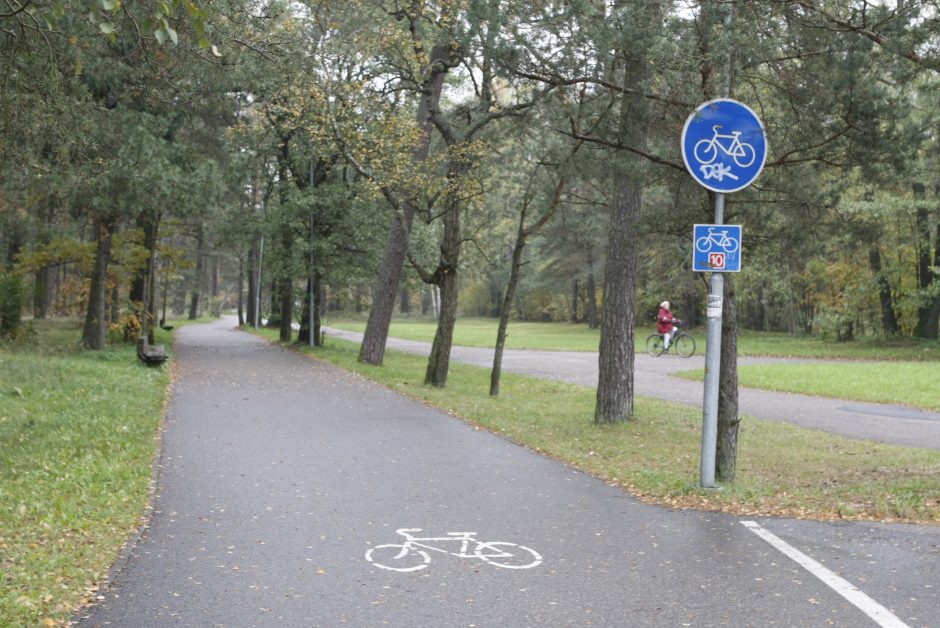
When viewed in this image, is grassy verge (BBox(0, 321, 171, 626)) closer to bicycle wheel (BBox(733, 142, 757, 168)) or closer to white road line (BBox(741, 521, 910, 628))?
white road line (BBox(741, 521, 910, 628))

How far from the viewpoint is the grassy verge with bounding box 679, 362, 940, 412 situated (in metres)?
17.1

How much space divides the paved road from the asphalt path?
6281mm

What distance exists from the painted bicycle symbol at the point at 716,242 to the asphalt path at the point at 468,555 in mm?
2200

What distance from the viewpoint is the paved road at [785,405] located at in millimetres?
12867

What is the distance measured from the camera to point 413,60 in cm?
1744

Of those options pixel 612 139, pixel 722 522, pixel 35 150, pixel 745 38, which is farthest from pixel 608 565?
pixel 35 150

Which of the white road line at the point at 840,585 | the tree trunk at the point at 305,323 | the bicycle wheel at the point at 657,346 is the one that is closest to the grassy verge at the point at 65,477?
the white road line at the point at 840,585

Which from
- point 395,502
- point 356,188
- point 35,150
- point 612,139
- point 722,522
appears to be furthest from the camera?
point 356,188

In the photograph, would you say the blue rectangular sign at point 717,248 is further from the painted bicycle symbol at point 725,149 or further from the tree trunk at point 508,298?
the tree trunk at point 508,298

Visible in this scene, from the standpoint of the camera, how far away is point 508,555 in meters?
5.54

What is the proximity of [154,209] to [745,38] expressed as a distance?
16.3m

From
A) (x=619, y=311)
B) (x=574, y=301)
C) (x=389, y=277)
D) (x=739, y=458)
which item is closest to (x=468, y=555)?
(x=739, y=458)

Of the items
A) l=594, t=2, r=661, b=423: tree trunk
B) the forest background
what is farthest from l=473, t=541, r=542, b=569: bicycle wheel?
l=594, t=2, r=661, b=423: tree trunk

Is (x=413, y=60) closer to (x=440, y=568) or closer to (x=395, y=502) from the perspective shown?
(x=395, y=502)
